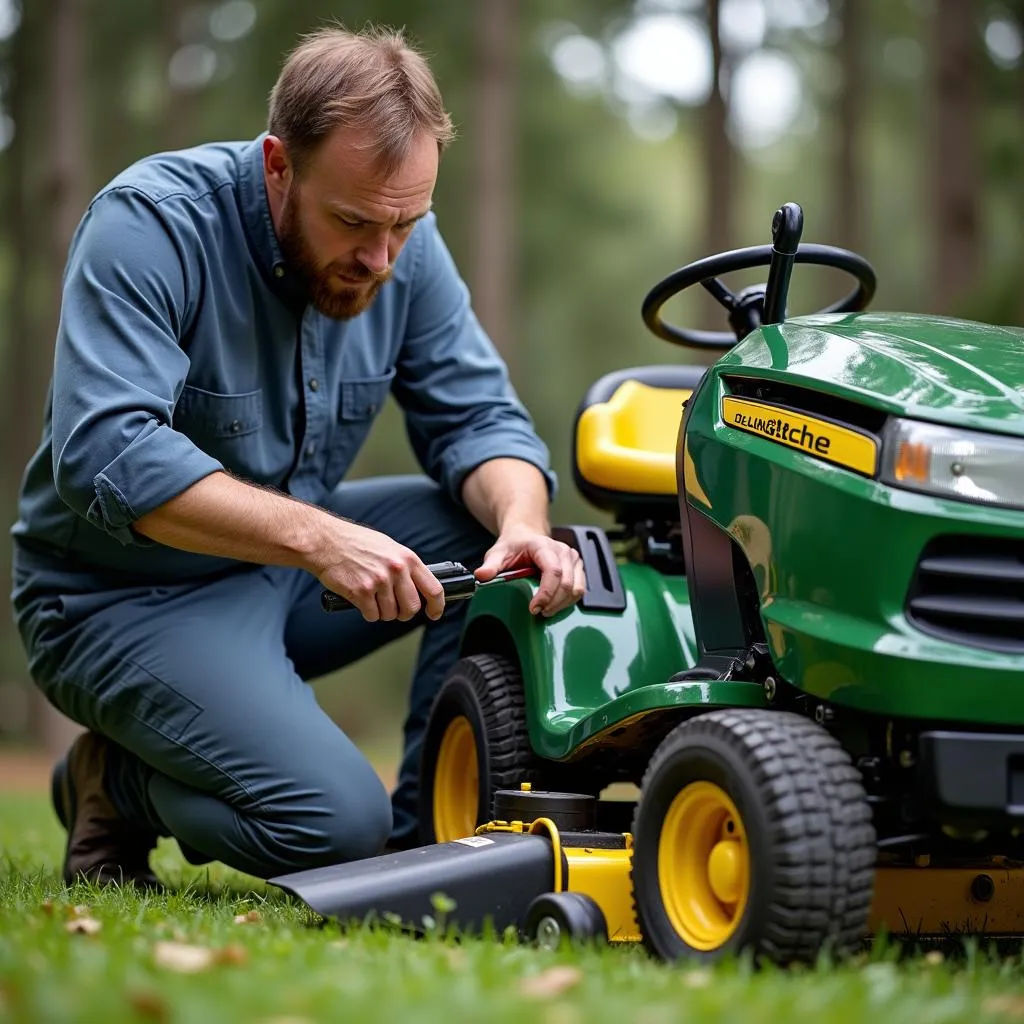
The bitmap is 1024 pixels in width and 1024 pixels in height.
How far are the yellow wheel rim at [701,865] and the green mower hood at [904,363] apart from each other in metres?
0.64

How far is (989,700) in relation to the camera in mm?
2078

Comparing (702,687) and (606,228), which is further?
(606,228)

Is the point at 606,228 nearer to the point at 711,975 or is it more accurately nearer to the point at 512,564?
the point at 512,564

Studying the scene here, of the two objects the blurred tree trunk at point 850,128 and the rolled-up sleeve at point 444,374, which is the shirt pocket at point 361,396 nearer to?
the rolled-up sleeve at point 444,374

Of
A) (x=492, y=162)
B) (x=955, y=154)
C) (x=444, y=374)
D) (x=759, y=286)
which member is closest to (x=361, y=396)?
(x=444, y=374)

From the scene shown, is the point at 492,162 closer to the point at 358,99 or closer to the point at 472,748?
the point at 358,99

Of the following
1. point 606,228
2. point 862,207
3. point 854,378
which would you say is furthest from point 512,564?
point 606,228

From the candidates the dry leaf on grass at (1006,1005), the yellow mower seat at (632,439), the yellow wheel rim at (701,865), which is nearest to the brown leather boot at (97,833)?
the yellow mower seat at (632,439)

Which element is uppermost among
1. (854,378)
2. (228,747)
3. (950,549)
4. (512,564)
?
(854,378)

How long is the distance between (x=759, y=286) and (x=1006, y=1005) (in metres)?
1.67

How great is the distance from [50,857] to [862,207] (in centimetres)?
1128

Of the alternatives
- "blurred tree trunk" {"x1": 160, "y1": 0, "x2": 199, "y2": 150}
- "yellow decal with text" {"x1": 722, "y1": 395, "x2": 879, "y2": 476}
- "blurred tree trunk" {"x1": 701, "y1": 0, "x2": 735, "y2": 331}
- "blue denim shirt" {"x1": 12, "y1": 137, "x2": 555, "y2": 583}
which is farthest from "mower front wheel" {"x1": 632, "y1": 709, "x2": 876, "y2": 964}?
"blurred tree trunk" {"x1": 160, "y1": 0, "x2": 199, "y2": 150}

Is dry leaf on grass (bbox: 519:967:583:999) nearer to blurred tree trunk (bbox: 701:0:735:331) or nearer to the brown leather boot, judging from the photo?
the brown leather boot

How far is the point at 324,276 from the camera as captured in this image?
3256 millimetres
